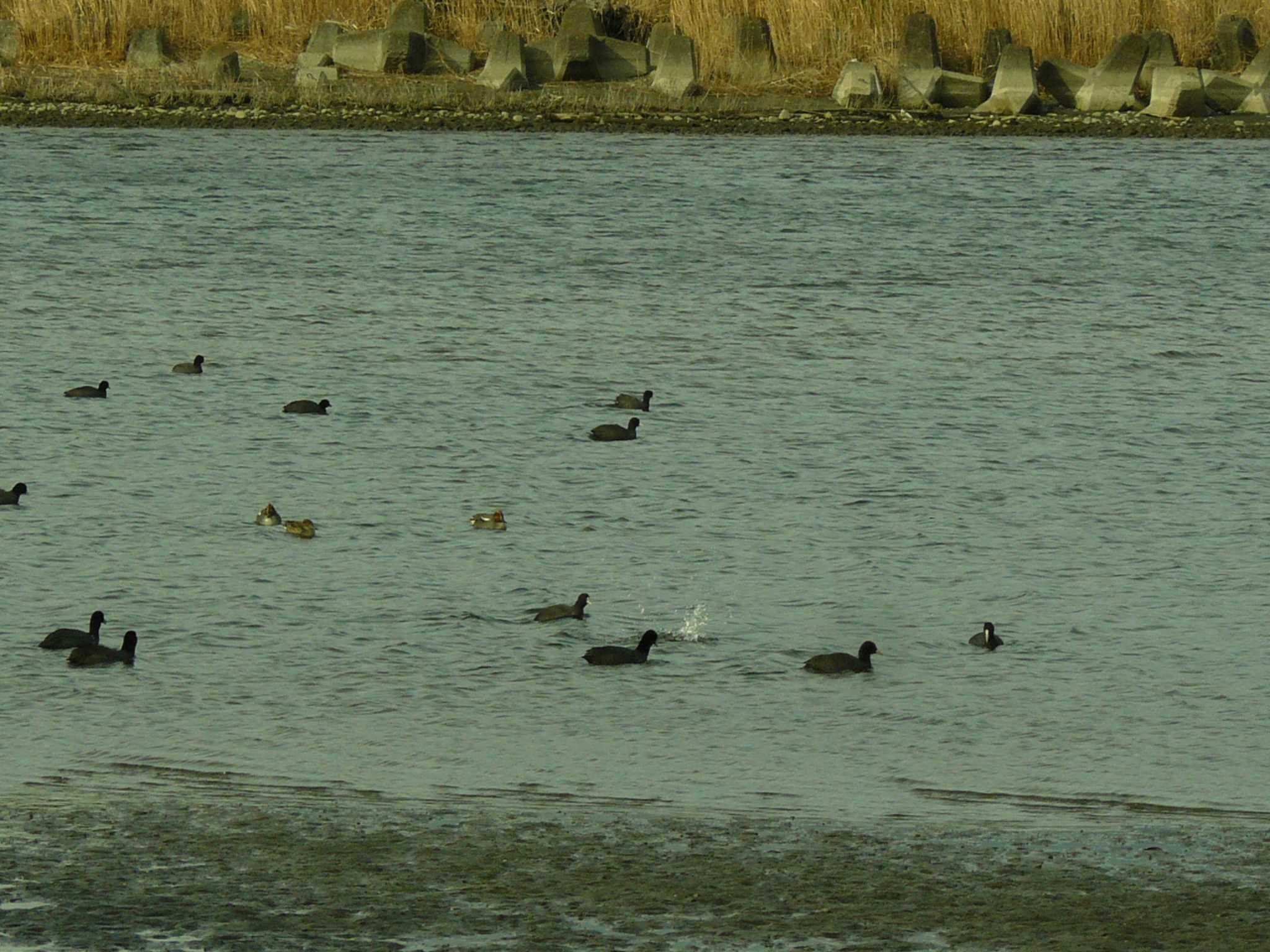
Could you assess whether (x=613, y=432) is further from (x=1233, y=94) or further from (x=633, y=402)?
(x=1233, y=94)

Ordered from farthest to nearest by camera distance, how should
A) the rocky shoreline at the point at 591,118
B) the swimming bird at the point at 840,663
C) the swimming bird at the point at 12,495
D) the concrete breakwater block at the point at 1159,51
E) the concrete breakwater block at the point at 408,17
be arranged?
the concrete breakwater block at the point at 408,17, the concrete breakwater block at the point at 1159,51, the rocky shoreline at the point at 591,118, the swimming bird at the point at 12,495, the swimming bird at the point at 840,663

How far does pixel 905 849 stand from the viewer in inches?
396

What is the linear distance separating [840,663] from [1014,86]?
36680 mm

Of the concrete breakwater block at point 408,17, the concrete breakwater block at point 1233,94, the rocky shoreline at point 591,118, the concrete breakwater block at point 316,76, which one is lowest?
the rocky shoreline at point 591,118

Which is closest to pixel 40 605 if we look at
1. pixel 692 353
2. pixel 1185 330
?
Answer: pixel 692 353

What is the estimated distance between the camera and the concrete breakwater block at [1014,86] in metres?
47.6

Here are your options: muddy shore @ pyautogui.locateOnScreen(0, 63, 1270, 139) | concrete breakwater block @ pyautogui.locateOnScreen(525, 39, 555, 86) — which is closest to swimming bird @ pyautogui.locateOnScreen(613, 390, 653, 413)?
muddy shore @ pyautogui.locateOnScreen(0, 63, 1270, 139)

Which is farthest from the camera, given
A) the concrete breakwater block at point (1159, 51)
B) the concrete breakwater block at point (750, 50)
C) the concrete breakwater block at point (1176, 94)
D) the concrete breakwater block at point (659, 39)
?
the concrete breakwater block at point (659, 39)

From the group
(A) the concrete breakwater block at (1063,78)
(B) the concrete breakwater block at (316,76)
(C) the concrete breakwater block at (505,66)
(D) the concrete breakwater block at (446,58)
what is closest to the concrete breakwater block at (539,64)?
(C) the concrete breakwater block at (505,66)

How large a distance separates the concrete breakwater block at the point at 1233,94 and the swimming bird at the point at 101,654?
3898 cm

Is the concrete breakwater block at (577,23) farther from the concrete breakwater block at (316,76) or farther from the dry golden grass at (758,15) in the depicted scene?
the concrete breakwater block at (316,76)

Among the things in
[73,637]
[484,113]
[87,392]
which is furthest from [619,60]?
[73,637]

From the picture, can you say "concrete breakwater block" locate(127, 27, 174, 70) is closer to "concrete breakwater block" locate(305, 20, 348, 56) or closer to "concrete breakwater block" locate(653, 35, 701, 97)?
"concrete breakwater block" locate(305, 20, 348, 56)

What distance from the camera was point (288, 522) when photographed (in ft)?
53.5
